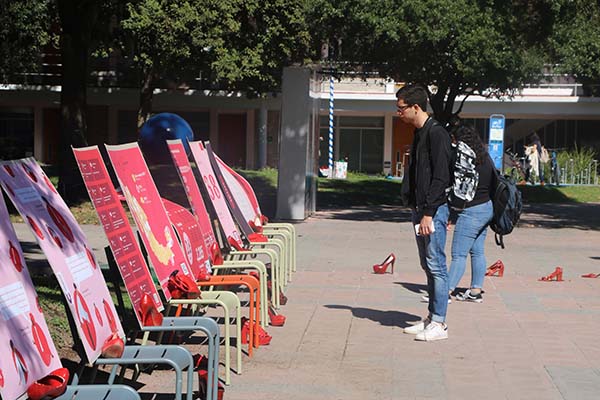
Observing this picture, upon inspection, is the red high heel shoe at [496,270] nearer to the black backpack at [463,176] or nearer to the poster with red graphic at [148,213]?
the black backpack at [463,176]

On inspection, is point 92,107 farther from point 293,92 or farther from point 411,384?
point 411,384

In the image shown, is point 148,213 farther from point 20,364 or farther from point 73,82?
point 73,82

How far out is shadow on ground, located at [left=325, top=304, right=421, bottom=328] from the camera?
9055mm

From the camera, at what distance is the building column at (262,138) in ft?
137

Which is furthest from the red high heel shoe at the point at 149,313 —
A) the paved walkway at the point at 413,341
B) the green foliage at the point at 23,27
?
the green foliage at the point at 23,27

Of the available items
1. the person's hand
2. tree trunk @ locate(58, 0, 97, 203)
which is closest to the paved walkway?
the person's hand

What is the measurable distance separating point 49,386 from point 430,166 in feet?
13.9

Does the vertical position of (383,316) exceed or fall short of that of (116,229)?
it falls short

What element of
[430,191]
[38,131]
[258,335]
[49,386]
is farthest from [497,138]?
[49,386]

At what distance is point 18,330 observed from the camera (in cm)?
441

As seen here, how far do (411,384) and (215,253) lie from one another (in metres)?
2.53

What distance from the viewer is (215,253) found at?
28.3 ft

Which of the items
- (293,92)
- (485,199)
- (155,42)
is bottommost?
(485,199)

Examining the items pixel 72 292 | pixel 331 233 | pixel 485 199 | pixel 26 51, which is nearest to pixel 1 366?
pixel 72 292
